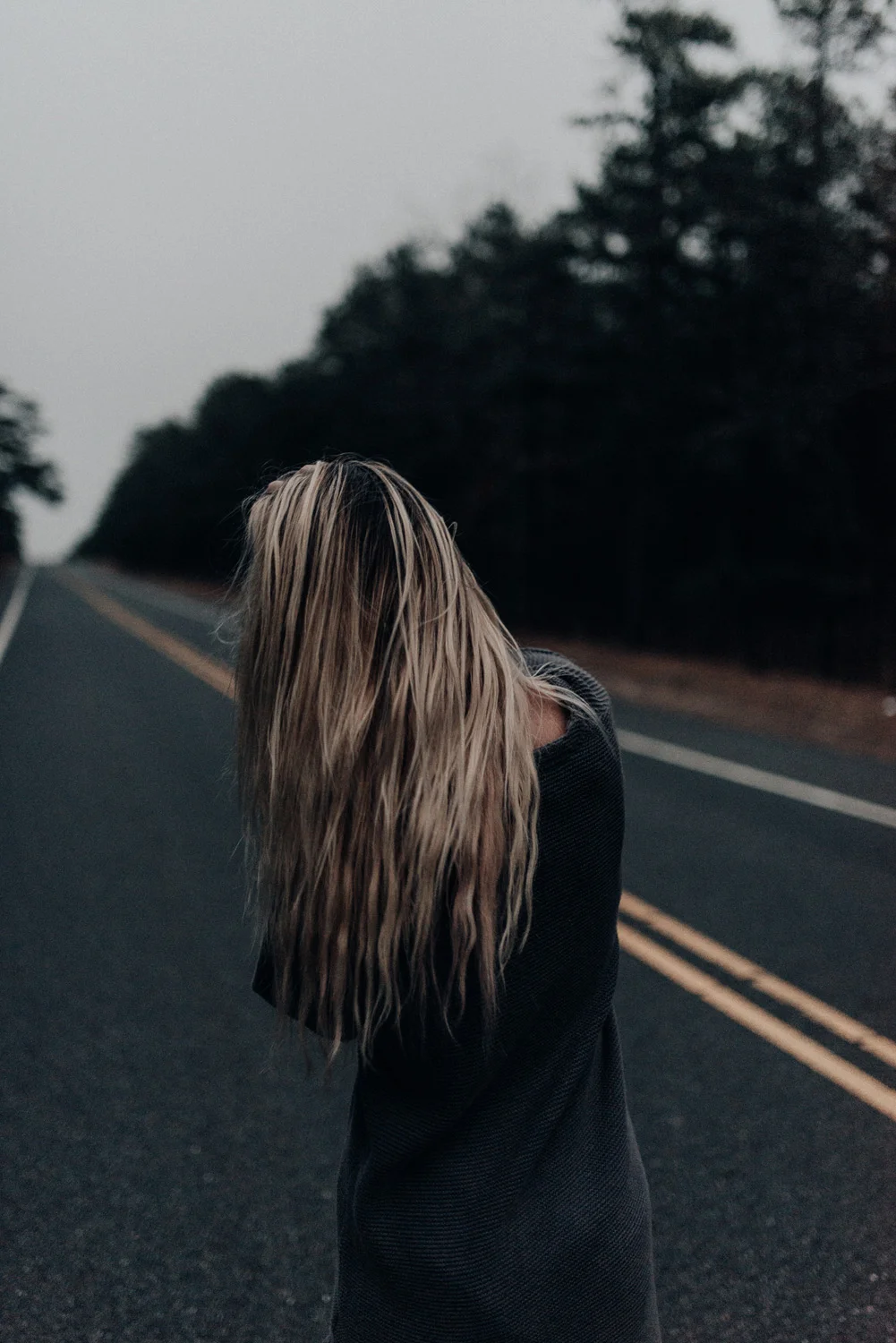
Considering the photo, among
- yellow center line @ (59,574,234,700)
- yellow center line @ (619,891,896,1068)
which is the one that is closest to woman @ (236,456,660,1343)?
yellow center line @ (619,891,896,1068)

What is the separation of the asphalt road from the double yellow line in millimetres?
70

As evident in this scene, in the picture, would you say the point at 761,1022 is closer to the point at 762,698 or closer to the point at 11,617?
the point at 762,698

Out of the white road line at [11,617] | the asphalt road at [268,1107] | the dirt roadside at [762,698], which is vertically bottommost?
the white road line at [11,617]

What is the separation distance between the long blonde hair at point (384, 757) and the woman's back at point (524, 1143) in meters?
0.05

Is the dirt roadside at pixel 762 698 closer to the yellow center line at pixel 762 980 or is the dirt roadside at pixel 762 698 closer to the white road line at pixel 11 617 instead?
the yellow center line at pixel 762 980

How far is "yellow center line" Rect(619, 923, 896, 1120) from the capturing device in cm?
414

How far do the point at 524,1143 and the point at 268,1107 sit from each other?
294 cm

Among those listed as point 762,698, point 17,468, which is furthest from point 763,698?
point 17,468

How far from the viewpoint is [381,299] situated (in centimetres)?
4516

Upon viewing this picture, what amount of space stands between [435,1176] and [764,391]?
21.5 metres

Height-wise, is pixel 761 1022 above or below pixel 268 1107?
above

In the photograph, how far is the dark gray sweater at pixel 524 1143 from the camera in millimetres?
1378

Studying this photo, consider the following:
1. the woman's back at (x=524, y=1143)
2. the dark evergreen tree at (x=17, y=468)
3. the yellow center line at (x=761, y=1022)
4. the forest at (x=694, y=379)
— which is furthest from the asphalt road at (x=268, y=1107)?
the dark evergreen tree at (x=17, y=468)

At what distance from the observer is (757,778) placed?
1000 centimetres
